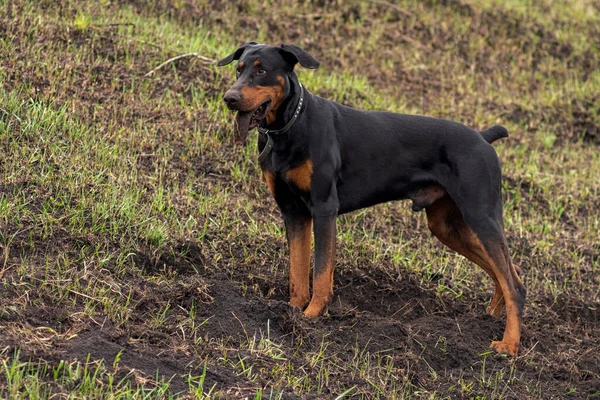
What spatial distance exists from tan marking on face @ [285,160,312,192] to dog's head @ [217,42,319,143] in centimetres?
41

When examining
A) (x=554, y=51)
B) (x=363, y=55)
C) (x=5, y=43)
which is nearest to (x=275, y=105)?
(x=5, y=43)

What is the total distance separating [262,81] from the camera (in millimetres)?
6395

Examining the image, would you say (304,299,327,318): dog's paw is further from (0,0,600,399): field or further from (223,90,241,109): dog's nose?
(223,90,241,109): dog's nose

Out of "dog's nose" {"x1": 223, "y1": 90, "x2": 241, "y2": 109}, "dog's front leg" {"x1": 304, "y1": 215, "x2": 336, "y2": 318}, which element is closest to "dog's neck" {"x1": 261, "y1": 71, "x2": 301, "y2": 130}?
"dog's nose" {"x1": 223, "y1": 90, "x2": 241, "y2": 109}

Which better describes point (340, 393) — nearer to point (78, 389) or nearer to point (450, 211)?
point (78, 389)

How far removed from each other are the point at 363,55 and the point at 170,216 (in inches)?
228

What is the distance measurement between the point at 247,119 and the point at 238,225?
1747mm

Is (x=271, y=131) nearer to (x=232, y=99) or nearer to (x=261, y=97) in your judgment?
(x=261, y=97)

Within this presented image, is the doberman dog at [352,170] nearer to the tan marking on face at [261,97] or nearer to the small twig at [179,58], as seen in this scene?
the tan marking on face at [261,97]

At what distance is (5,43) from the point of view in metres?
9.51

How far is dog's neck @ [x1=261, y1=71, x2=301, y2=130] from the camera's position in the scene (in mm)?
6621

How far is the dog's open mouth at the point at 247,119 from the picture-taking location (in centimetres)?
636

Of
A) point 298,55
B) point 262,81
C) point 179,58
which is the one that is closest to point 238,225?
point 262,81

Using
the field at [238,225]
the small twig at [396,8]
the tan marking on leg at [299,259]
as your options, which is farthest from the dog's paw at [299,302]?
the small twig at [396,8]
